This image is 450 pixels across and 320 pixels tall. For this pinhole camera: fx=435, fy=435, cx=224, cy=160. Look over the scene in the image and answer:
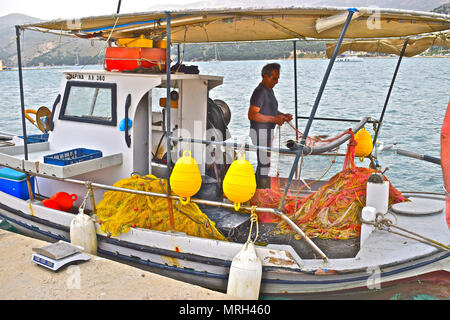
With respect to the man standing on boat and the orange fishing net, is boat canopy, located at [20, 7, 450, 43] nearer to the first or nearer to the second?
the man standing on boat

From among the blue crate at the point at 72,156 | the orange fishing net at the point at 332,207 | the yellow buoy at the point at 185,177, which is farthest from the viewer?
the blue crate at the point at 72,156

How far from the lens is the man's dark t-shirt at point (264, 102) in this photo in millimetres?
6387

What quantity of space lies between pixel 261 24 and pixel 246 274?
324 cm

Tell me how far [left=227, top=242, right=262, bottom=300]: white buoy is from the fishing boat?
21mm

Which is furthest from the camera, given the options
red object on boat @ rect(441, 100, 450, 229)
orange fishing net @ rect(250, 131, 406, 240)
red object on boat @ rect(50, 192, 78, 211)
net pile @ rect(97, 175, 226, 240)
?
red object on boat @ rect(50, 192, 78, 211)

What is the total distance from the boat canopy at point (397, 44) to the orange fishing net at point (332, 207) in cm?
190

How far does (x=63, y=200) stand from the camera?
565cm

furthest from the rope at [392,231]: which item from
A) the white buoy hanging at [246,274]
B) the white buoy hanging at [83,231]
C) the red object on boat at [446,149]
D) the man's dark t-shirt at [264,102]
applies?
the white buoy hanging at [83,231]

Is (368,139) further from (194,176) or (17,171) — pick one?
(17,171)

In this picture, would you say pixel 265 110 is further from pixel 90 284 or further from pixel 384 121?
pixel 384 121

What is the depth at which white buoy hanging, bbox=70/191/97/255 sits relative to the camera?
502cm

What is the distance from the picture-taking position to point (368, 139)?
629 cm

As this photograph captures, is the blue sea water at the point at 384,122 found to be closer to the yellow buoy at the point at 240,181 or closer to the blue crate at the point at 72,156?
the blue crate at the point at 72,156

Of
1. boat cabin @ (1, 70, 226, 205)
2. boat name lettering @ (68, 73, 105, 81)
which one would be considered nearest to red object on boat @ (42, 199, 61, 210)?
boat cabin @ (1, 70, 226, 205)
